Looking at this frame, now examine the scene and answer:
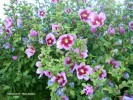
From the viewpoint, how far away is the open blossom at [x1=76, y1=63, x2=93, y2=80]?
2.78 metres

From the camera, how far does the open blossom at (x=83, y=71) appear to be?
2.78 meters

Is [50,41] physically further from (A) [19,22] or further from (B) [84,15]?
(A) [19,22]

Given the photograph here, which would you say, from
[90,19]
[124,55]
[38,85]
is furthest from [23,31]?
[124,55]

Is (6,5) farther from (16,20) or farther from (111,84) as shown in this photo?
(111,84)

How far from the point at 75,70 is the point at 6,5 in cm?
119

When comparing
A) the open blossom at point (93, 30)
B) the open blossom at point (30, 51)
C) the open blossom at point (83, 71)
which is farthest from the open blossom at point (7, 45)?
the open blossom at point (83, 71)

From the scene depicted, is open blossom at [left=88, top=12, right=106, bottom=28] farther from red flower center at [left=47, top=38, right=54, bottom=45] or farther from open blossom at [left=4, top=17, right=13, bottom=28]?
open blossom at [left=4, top=17, right=13, bottom=28]

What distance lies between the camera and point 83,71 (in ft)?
9.12

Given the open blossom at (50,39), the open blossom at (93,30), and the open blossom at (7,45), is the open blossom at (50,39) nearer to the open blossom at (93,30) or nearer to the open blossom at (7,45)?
the open blossom at (93,30)

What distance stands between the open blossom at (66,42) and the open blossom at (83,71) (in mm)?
192

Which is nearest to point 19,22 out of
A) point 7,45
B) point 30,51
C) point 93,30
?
point 7,45

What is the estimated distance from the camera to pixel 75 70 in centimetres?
293

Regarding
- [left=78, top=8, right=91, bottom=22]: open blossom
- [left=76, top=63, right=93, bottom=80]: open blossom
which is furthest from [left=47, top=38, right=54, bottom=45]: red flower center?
[left=76, top=63, right=93, bottom=80]: open blossom

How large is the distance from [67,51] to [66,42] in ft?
1.01
